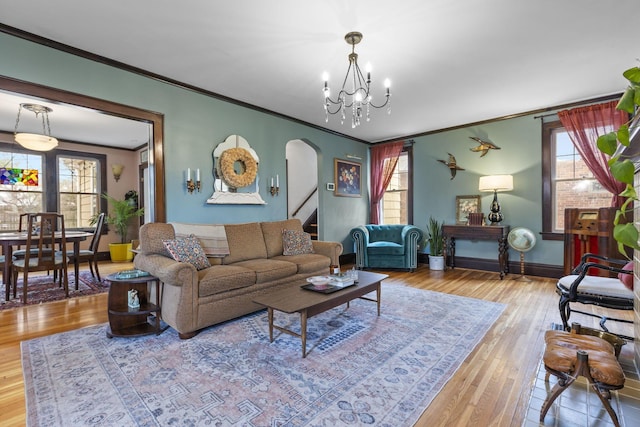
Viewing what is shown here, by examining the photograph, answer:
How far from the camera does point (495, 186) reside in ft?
15.1

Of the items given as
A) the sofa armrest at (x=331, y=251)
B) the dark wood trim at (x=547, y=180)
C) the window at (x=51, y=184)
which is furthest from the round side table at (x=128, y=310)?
the dark wood trim at (x=547, y=180)

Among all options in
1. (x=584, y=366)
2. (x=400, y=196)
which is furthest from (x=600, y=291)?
(x=400, y=196)

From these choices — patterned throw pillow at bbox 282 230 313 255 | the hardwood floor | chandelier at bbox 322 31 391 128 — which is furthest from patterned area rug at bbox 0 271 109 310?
chandelier at bbox 322 31 391 128

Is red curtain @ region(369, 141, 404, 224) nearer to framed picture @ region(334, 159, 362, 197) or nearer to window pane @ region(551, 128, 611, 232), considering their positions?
framed picture @ region(334, 159, 362, 197)

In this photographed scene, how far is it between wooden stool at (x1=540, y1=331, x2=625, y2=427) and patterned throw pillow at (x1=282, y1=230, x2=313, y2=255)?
108 inches

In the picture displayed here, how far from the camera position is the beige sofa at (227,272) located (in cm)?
251

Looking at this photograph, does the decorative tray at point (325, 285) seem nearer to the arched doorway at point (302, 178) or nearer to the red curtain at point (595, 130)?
the red curtain at point (595, 130)

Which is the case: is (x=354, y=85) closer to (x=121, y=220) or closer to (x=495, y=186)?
(x=495, y=186)

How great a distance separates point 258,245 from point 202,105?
74.4 inches

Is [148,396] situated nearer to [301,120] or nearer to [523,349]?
[523,349]

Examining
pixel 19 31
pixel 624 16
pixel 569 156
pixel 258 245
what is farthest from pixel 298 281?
pixel 569 156

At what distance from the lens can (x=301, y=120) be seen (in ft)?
16.6

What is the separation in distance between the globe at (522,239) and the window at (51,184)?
7.97 meters

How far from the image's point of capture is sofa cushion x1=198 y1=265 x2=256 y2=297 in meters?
2.62
